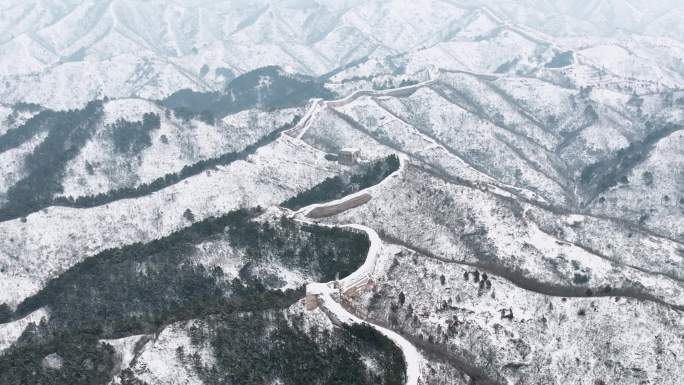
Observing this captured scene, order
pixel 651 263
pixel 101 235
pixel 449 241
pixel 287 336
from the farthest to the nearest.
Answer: pixel 101 235 → pixel 651 263 → pixel 449 241 → pixel 287 336

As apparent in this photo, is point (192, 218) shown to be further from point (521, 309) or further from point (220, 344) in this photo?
point (521, 309)

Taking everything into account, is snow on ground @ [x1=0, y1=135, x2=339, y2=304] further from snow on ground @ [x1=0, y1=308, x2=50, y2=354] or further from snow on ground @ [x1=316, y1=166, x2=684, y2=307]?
snow on ground @ [x1=316, y1=166, x2=684, y2=307]

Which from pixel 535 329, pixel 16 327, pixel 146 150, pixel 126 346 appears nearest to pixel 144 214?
pixel 16 327

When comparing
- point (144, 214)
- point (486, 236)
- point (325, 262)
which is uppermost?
point (486, 236)

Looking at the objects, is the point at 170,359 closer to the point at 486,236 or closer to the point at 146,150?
the point at 486,236

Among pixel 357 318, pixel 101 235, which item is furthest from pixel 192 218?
pixel 357 318

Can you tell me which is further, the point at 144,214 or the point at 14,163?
the point at 14,163

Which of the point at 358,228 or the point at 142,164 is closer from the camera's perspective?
the point at 358,228

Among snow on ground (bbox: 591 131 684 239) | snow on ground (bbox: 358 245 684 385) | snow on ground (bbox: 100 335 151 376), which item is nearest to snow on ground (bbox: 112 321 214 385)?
snow on ground (bbox: 100 335 151 376)
